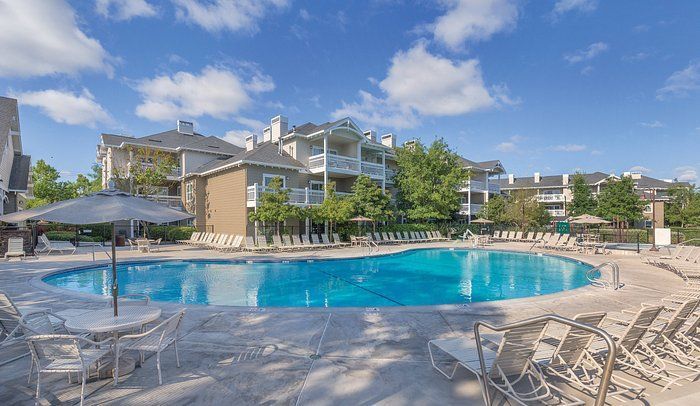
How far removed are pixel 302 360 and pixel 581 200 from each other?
46103 mm

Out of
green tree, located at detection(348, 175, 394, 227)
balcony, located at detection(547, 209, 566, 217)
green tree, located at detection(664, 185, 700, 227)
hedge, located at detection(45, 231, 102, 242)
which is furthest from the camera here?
balcony, located at detection(547, 209, 566, 217)

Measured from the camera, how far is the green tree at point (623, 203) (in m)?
35.9

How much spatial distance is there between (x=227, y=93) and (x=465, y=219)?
26344 millimetres

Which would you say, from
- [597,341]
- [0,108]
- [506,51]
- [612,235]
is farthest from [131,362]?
[612,235]

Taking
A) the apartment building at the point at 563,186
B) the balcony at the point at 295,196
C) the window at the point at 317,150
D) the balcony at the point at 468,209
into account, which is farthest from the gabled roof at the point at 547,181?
the balcony at the point at 295,196

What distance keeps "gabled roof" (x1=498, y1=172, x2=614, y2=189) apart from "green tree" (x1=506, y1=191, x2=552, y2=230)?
2142cm

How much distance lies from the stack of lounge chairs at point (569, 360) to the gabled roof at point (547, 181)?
50.4 metres

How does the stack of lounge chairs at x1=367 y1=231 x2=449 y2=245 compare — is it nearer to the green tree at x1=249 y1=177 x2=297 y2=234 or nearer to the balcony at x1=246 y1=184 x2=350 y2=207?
the balcony at x1=246 y1=184 x2=350 y2=207

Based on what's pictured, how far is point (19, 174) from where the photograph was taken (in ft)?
75.1

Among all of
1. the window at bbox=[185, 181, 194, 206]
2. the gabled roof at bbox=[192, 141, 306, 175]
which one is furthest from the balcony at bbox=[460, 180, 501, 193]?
the window at bbox=[185, 181, 194, 206]

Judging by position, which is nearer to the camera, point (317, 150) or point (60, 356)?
point (60, 356)

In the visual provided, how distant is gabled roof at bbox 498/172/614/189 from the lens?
4988 centimetres

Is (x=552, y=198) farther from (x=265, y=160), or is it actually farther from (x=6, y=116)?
(x=6, y=116)

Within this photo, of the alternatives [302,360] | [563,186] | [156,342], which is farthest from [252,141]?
[563,186]
